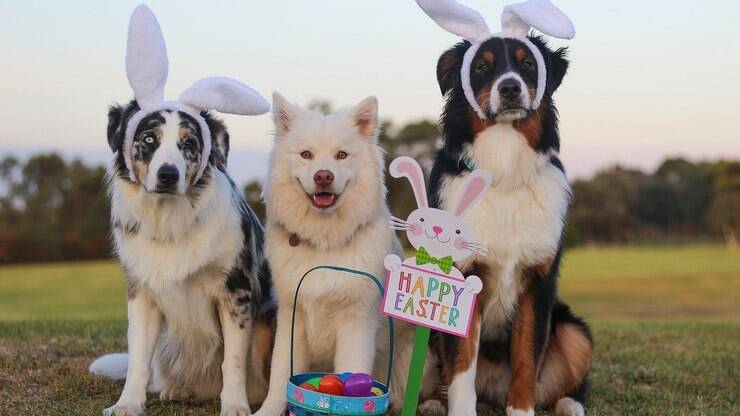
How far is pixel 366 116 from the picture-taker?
3.90m

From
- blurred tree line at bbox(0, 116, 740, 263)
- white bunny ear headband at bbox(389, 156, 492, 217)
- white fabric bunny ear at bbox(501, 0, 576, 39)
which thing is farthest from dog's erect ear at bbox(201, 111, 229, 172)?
blurred tree line at bbox(0, 116, 740, 263)

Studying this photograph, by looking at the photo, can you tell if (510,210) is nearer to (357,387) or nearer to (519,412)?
(519,412)

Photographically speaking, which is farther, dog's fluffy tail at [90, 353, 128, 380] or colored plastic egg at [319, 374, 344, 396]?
dog's fluffy tail at [90, 353, 128, 380]

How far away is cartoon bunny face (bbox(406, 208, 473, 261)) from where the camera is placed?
3379 millimetres

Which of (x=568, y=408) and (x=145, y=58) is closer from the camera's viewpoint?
(x=145, y=58)

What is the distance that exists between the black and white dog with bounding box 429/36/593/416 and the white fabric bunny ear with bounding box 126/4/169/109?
154 centimetres

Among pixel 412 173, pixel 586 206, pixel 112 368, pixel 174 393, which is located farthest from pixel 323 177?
pixel 586 206

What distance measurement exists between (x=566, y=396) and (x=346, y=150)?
6.44 feet

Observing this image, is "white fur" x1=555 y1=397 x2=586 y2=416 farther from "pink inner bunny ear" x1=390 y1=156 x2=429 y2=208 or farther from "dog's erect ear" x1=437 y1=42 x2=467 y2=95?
"dog's erect ear" x1=437 y1=42 x2=467 y2=95

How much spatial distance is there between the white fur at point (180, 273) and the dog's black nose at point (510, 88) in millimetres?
1586

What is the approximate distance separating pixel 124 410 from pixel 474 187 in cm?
214

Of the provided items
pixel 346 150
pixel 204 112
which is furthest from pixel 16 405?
pixel 346 150

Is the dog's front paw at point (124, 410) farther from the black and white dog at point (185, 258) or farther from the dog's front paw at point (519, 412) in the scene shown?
the dog's front paw at point (519, 412)

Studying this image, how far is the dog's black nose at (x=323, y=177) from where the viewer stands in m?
3.62
